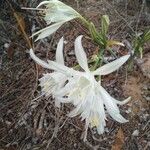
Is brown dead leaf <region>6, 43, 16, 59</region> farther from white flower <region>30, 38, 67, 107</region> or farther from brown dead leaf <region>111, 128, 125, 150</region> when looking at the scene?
brown dead leaf <region>111, 128, 125, 150</region>

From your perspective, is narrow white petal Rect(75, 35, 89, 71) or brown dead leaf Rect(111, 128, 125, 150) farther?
brown dead leaf Rect(111, 128, 125, 150)

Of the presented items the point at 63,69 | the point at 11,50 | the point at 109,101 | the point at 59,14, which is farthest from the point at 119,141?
the point at 11,50

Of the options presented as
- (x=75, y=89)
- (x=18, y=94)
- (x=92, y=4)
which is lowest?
(x=18, y=94)

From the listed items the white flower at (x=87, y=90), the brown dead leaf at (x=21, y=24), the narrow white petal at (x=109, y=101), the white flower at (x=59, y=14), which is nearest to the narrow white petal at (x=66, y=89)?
the white flower at (x=87, y=90)

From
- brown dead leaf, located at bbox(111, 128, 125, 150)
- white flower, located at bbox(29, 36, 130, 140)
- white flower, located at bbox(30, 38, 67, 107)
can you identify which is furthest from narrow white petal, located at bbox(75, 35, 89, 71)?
brown dead leaf, located at bbox(111, 128, 125, 150)

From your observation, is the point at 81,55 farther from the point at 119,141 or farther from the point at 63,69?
the point at 119,141

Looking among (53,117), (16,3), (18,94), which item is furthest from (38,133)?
(16,3)

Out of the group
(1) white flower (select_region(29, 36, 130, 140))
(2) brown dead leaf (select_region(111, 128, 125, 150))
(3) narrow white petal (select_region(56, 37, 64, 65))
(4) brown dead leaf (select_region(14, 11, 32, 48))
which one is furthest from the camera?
(4) brown dead leaf (select_region(14, 11, 32, 48))

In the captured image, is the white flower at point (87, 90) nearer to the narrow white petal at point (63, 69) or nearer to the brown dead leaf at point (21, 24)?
the narrow white petal at point (63, 69)

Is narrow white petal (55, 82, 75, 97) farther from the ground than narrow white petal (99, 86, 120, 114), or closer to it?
farther from the ground

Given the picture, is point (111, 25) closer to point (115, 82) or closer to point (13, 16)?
point (115, 82)

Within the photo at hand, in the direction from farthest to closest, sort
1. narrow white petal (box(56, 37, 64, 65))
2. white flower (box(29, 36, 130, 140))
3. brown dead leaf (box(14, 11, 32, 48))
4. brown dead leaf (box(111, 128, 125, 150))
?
brown dead leaf (box(14, 11, 32, 48))
brown dead leaf (box(111, 128, 125, 150))
narrow white petal (box(56, 37, 64, 65))
white flower (box(29, 36, 130, 140))
